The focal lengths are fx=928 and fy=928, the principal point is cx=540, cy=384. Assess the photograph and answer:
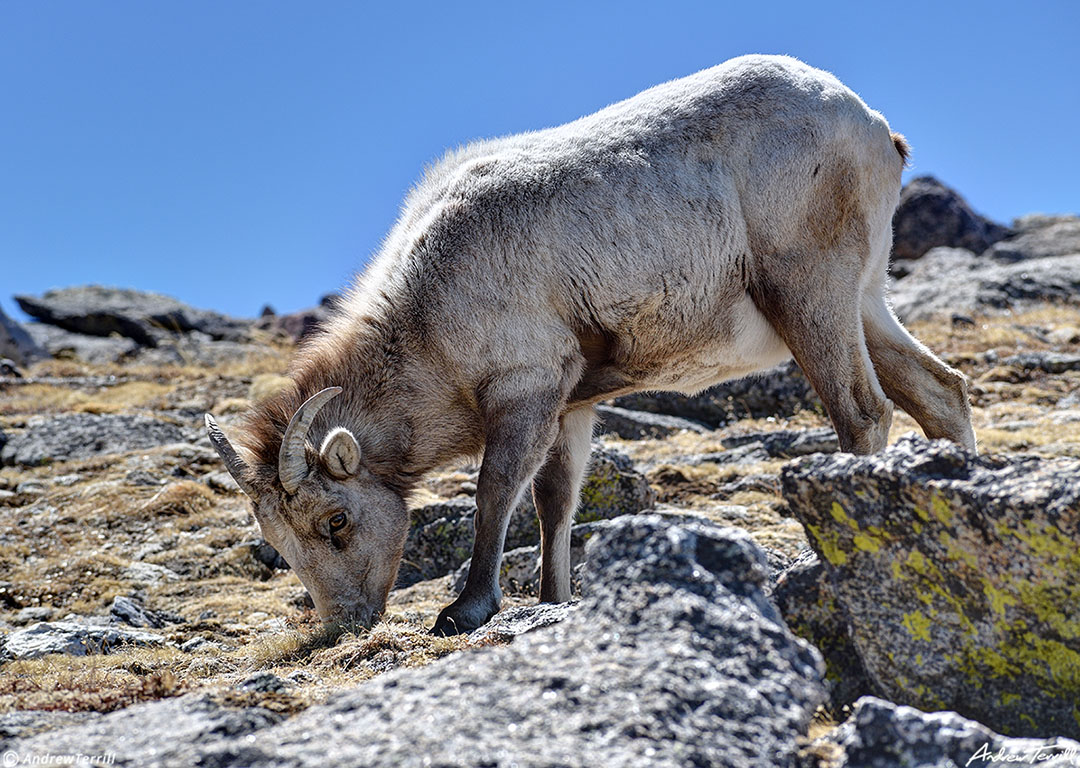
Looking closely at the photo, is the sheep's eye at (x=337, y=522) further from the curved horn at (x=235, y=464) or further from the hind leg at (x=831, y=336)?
the hind leg at (x=831, y=336)

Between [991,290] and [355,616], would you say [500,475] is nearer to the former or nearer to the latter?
[355,616]

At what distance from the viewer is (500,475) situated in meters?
5.80

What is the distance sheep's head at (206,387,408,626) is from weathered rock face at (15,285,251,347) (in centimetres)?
2524

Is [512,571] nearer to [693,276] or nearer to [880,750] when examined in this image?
[693,276]

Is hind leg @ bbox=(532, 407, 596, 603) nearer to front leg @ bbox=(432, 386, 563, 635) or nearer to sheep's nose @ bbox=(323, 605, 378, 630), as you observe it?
front leg @ bbox=(432, 386, 563, 635)

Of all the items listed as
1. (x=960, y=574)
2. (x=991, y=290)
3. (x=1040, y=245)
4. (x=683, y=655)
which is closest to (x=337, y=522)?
(x=683, y=655)

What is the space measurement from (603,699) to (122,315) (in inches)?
1291

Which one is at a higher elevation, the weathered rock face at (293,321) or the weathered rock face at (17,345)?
the weathered rock face at (293,321)

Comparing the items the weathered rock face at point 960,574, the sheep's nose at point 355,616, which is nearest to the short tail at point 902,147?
the weathered rock face at point 960,574

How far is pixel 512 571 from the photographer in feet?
24.4

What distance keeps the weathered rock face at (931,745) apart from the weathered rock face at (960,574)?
1.51 feet

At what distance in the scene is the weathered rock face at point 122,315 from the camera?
31.3 m

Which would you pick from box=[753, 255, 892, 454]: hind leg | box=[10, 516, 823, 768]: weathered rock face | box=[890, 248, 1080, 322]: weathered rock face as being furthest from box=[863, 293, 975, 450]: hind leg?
box=[890, 248, 1080, 322]: weathered rock face

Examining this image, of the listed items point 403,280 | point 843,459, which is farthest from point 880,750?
point 403,280
